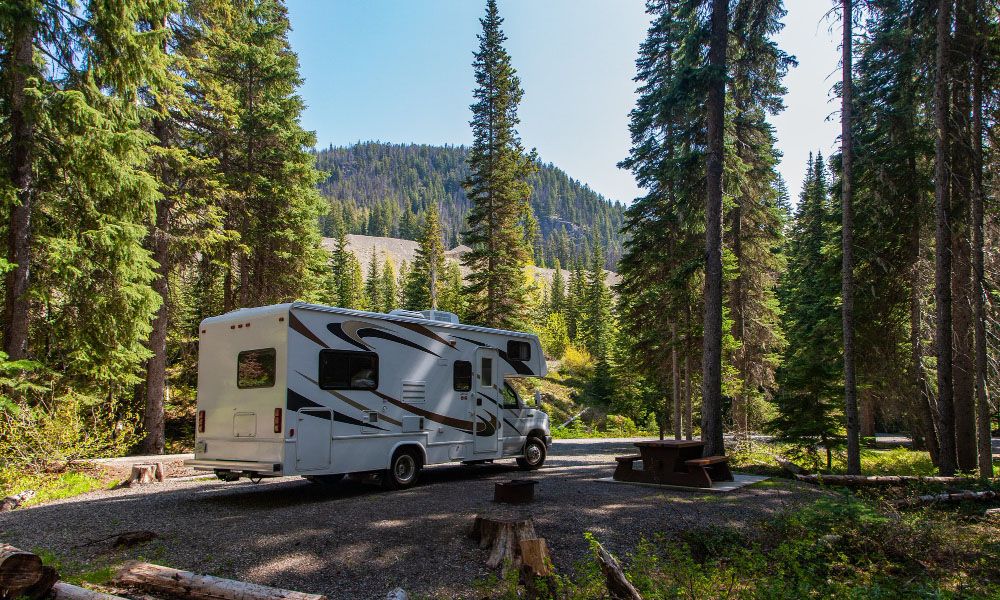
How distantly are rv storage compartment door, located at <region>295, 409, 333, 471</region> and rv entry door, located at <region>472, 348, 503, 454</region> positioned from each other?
3.27 meters

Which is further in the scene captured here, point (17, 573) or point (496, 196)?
point (496, 196)

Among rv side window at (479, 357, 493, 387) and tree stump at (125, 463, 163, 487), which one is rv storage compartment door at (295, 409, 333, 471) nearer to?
rv side window at (479, 357, 493, 387)

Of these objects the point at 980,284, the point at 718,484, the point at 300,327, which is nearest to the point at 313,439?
the point at 300,327

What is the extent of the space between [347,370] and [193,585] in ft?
15.9

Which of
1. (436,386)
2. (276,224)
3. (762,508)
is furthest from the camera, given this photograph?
(276,224)

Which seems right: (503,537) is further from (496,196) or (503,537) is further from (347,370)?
(496,196)

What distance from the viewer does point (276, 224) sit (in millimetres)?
20453

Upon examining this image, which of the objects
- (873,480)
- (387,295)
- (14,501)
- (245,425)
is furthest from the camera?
(387,295)

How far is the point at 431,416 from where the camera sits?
10711 mm

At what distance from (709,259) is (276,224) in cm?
1430

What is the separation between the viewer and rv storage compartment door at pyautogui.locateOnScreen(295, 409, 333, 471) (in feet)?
28.4

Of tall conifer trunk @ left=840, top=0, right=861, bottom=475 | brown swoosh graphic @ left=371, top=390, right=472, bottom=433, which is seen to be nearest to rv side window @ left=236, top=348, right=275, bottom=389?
brown swoosh graphic @ left=371, top=390, right=472, bottom=433

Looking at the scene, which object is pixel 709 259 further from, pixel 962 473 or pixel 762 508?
pixel 962 473

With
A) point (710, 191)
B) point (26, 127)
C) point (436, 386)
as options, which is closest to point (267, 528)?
point (436, 386)
